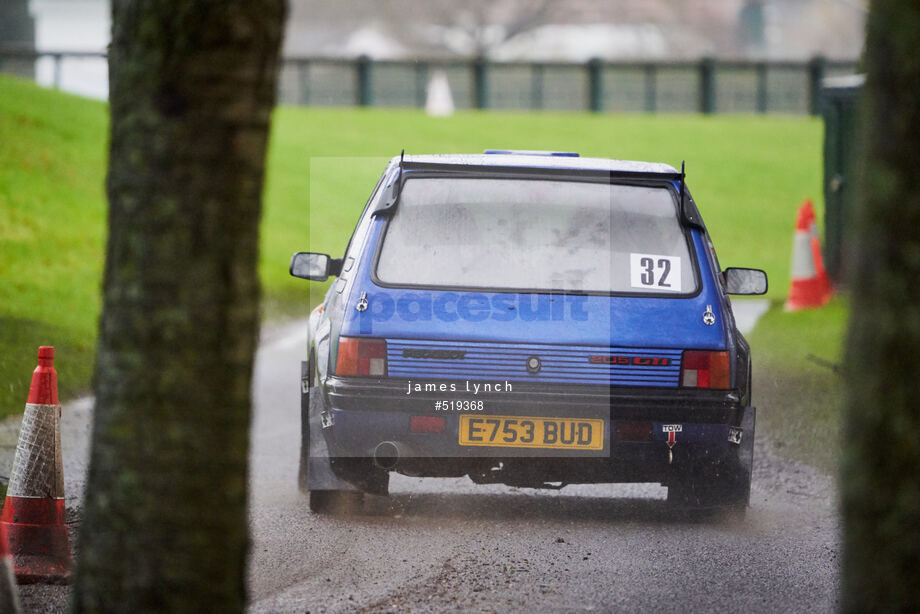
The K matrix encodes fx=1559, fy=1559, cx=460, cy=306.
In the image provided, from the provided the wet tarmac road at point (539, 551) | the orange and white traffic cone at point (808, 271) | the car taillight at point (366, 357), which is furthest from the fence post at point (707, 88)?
the car taillight at point (366, 357)

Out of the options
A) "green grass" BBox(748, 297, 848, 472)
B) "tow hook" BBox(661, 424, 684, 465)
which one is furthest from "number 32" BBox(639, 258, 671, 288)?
"green grass" BBox(748, 297, 848, 472)

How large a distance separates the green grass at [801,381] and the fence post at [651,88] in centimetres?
2647

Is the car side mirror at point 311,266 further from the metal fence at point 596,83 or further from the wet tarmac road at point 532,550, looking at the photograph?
the metal fence at point 596,83

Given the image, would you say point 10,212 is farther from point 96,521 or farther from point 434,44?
point 434,44

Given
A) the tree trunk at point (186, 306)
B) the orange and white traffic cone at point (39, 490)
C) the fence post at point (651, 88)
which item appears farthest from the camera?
the fence post at point (651, 88)

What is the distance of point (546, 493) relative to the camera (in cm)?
841

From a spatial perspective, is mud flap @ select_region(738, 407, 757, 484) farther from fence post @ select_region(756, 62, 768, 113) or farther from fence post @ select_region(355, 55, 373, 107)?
fence post @ select_region(756, 62, 768, 113)

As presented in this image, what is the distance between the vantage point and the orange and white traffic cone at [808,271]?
52.6ft

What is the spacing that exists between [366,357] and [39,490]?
152cm

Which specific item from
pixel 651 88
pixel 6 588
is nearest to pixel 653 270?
pixel 6 588

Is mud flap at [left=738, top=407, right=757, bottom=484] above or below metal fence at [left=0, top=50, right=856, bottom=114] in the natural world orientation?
below

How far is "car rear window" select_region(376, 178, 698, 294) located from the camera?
7062 mm

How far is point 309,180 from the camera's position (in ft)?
94.3

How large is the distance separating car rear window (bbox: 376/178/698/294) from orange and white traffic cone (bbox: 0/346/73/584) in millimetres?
1607
